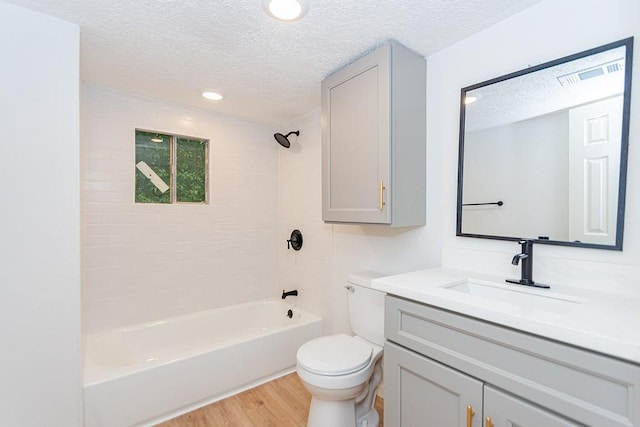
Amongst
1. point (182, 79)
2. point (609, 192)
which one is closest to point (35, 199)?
point (182, 79)

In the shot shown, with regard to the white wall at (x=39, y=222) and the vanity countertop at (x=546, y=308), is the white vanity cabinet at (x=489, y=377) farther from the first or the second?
the white wall at (x=39, y=222)

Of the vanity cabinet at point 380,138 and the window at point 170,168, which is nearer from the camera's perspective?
the vanity cabinet at point 380,138

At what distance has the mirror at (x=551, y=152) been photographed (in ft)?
3.65

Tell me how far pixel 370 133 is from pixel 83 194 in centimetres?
203

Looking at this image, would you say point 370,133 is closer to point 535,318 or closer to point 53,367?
point 535,318

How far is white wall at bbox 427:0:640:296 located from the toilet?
1.97 feet

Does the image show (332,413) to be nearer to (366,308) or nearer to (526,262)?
(366,308)

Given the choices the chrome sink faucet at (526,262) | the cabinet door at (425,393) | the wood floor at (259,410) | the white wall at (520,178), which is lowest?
the wood floor at (259,410)

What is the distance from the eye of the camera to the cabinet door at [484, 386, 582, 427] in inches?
32.4

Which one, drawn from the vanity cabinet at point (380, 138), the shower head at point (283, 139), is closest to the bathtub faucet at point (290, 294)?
the vanity cabinet at point (380, 138)

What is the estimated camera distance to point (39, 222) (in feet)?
4.50

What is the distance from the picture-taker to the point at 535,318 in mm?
857

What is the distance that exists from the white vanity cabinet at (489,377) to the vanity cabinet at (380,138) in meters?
0.58

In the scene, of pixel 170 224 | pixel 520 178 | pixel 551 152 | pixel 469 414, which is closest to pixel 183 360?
pixel 170 224
